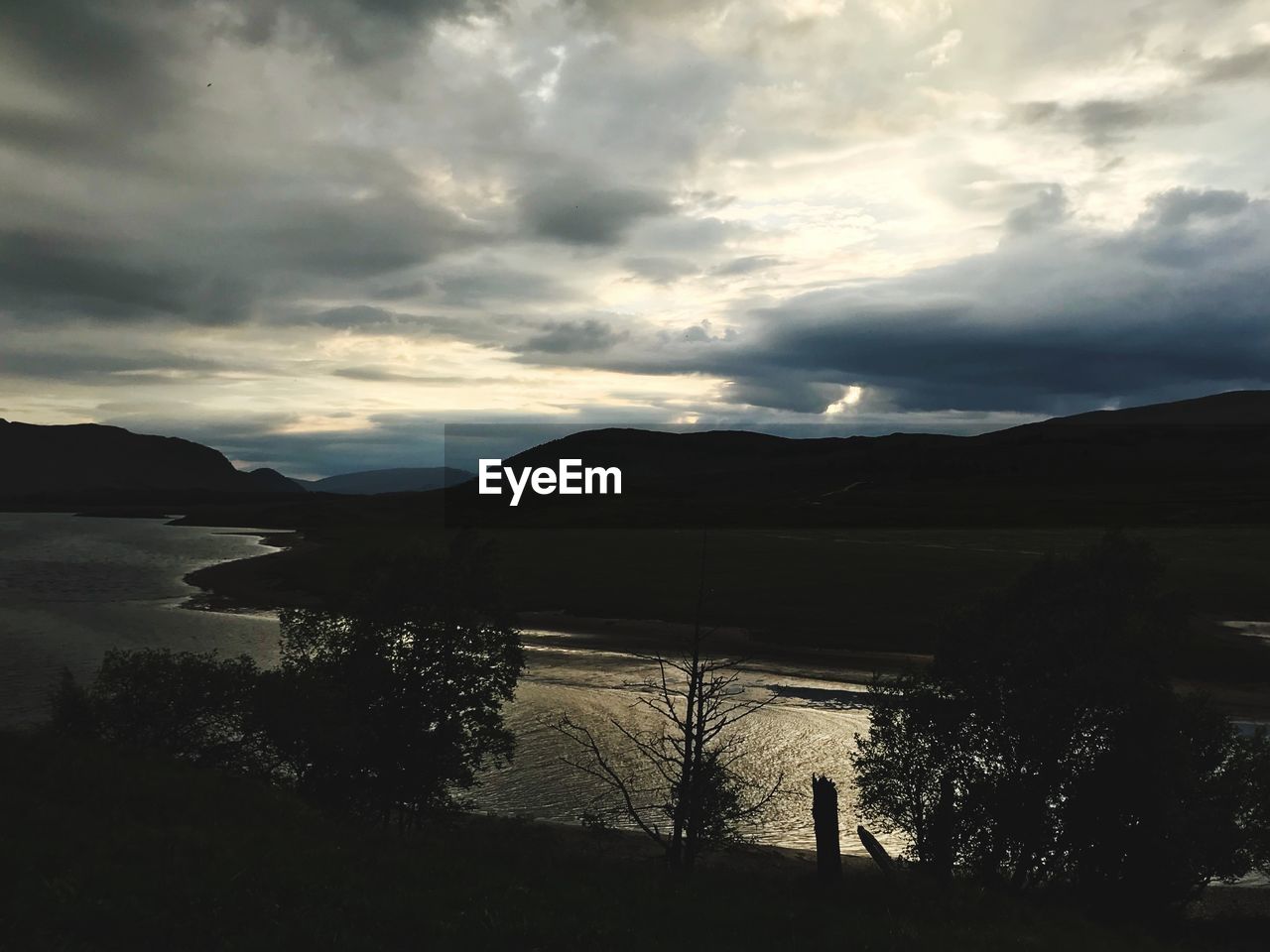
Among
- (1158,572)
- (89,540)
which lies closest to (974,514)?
(1158,572)

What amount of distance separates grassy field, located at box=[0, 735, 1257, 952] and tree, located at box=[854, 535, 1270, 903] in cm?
403

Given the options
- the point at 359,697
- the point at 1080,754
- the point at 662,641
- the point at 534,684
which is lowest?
the point at 534,684

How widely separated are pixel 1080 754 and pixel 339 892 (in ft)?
82.1

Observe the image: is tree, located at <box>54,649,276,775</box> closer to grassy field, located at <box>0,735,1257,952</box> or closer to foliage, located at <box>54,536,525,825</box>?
foliage, located at <box>54,536,525,825</box>

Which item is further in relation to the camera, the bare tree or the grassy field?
the bare tree

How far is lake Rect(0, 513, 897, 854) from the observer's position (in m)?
39.2

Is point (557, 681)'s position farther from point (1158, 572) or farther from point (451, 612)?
point (1158, 572)

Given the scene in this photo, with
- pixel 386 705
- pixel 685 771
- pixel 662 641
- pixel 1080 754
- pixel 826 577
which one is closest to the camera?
pixel 685 771

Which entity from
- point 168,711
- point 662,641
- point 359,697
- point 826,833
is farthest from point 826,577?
point 168,711

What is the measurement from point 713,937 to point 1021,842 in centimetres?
1716

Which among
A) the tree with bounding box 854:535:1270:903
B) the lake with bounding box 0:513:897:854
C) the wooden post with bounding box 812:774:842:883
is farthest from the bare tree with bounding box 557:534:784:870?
the tree with bounding box 854:535:1270:903

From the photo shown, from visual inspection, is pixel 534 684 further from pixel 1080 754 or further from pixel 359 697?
pixel 1080 754

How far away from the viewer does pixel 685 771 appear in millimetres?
23016

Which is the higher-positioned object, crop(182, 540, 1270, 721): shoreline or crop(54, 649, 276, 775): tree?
crop(54, 649, 276, 775): tree
